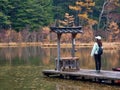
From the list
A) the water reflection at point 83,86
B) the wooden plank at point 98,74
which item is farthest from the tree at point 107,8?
the water reflection at point 83,86

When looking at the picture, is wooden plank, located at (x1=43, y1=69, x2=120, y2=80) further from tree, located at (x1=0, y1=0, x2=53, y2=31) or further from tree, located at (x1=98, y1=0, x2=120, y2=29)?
tree, located at (x1=98, y1=0, x2=120, y2=29)

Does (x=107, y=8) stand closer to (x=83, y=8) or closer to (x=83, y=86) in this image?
(x=83, y=8)

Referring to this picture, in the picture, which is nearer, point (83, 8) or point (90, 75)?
point (90, 75)

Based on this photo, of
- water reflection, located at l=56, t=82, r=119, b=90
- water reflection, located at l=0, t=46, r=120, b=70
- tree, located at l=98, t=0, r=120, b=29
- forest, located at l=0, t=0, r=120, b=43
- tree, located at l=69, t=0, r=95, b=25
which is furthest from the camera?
tree, located at l=98, t=0, r=120, b=29

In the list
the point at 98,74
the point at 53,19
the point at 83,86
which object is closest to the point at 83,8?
the point at 53,19

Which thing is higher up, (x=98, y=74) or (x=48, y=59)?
(x=98, y=74)

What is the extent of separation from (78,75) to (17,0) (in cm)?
4434

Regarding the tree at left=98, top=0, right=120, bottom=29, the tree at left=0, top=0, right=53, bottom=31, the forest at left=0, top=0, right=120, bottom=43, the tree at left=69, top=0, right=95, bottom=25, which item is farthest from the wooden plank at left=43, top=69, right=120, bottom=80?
the tree at left=98, top=0, right=120, bottom=29

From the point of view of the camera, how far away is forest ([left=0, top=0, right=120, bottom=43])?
57.2 m

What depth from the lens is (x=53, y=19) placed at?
6694cm

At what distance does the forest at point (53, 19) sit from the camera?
57219 mm

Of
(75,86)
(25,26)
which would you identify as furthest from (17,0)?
(75,86)

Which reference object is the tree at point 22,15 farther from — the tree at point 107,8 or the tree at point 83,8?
the tree at point 107,8

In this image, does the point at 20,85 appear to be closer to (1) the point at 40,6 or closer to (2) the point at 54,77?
(2) the point at 54,77
